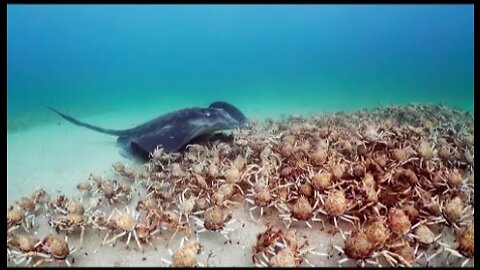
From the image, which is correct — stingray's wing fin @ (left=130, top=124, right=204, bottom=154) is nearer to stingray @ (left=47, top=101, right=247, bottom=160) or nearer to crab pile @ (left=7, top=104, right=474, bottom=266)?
stingray @ (left=47, top=101, right=247, bottom=160)

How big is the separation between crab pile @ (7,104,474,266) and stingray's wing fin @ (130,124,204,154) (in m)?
0.63

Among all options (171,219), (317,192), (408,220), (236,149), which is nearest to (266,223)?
(317,192)

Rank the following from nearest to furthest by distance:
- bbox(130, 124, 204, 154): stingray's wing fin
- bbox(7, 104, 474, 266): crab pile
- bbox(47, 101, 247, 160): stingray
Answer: bbox(7, 104, 474, 266): crab pile < bbox(130, 124, 204, 154): stingray's wing fin < bbox(47, 101, 247, 160): stingray

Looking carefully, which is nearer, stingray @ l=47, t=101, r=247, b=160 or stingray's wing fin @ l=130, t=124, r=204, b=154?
stingray's wing fin @ l=130, t=124, r=204, b=154

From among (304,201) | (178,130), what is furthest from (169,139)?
(304,201)

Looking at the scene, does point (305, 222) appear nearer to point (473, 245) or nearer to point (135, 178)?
point (473, 245)

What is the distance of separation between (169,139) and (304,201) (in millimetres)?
3378

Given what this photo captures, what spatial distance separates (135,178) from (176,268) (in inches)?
96.4

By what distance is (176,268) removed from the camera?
10.2 feet

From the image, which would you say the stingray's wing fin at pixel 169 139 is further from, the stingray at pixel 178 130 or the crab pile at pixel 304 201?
the crab pile at pixel 304 201

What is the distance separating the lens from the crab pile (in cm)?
319

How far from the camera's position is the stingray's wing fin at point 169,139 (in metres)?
6.02

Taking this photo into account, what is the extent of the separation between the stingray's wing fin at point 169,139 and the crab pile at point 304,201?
2.08 feet

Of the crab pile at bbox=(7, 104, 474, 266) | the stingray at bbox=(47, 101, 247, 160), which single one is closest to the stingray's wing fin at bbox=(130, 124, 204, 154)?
the stingray at bbox=(47, 101, 247, 160)
